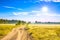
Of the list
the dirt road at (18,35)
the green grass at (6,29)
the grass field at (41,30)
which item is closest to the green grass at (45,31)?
the grass field at (41,30)

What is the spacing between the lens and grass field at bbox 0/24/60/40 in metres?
2.71

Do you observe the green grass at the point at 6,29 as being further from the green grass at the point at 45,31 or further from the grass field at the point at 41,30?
the green grass at the point at 45,31

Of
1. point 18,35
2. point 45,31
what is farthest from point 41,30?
point 18,35

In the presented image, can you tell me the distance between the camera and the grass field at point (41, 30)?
271 centimetres

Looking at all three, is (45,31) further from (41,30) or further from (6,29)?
(6,29)

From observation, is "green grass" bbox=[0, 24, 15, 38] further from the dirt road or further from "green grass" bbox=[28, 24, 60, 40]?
"green grass" bbox=[28, 24, 60, 40]

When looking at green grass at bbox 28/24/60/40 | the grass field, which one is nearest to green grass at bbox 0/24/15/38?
the grass field

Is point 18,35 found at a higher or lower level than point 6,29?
lower

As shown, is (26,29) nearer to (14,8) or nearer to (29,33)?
(29,33)

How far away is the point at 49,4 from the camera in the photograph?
9.14 ft

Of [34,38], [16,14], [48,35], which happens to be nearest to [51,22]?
[48,35]

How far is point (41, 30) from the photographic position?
9.05 ft

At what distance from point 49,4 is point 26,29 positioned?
26.9 inches

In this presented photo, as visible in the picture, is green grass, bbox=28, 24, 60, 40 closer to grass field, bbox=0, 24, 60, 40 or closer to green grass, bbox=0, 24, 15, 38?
grass field, bbox=0, 24, 60, 40
